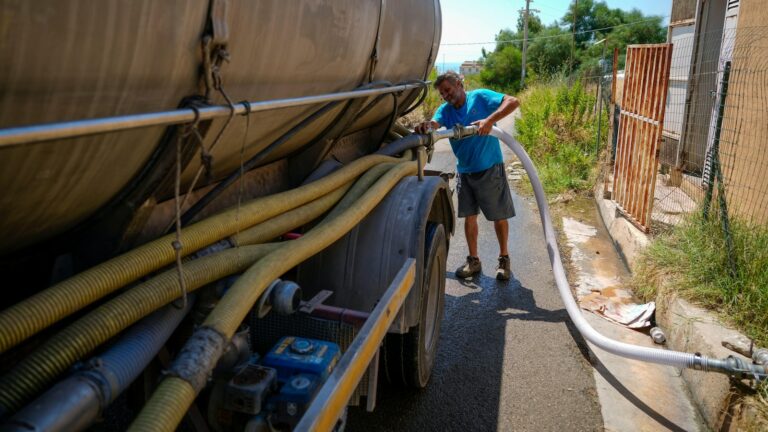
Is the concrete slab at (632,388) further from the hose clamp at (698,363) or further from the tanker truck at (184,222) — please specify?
the tanker truck at (184,222)

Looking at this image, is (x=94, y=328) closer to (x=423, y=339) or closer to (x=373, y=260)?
(x=373, y=260)

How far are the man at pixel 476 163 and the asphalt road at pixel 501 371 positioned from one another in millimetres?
365

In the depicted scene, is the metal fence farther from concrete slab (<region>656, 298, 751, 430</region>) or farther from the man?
the man

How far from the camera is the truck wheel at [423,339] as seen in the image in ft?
10.8

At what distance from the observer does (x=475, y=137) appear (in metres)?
5.23

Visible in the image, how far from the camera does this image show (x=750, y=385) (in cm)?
304

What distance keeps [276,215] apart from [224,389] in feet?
2.45

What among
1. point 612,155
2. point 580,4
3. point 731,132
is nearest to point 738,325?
point 731,132

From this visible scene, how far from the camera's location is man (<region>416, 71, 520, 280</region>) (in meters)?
5.17

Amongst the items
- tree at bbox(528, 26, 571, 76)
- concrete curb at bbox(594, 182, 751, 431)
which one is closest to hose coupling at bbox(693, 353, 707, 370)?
concrete curb at bbox(594, 182, 751, 431)

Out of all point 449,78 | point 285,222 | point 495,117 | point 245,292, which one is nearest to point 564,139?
point 449,78

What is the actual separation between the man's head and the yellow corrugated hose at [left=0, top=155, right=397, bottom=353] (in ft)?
9.80

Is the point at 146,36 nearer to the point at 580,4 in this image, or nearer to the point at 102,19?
the point at 102,19

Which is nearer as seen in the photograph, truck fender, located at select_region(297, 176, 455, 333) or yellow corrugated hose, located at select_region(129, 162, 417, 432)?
yellow corrugated hose, located at select_region(129, 162, 417, 432)
